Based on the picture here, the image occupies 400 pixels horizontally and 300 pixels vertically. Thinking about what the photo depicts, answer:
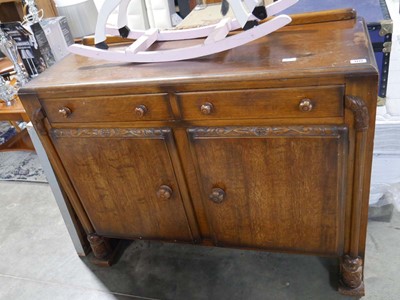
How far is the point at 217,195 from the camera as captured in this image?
119cm

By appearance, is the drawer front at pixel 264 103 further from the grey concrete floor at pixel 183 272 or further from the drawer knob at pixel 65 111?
the grey concrete floor at pixel 183 272

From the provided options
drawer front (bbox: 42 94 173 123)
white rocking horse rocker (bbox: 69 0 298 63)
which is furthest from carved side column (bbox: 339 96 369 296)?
drawer front (bbox: 42 94 173 123)

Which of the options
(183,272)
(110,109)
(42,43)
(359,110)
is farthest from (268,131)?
(42,43)

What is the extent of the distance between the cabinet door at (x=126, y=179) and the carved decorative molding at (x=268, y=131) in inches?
4.6

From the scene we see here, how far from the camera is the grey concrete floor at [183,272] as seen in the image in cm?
136

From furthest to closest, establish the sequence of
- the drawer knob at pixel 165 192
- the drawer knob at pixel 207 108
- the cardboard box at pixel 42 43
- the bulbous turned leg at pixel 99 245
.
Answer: the cardboard box at pixel 42 43
the bulbous turned leg at pixel 99 245
the drawer knob at pixel 165 192
the drawer knob at pixel 207 108

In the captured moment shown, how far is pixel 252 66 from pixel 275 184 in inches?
13.9

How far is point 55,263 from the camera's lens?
5.33 feet

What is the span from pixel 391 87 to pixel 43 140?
127cm

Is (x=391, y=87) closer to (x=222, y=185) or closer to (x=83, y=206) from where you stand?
(x=222, y=185)

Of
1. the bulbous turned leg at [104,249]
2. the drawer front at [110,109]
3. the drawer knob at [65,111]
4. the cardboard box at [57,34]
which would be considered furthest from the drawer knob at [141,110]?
the cardboard box at [57,34]

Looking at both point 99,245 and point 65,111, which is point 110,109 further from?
point 99,245

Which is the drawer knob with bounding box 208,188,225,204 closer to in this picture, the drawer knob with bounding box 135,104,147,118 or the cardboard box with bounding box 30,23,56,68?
the drawer knob with bounding box 135,104,147,118

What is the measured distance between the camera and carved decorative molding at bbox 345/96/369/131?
0.91 m
